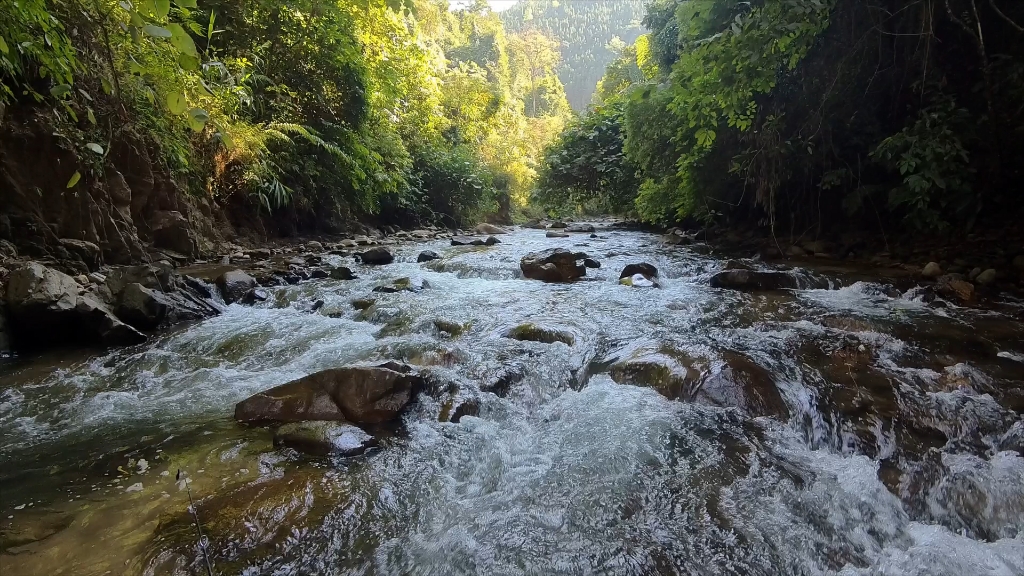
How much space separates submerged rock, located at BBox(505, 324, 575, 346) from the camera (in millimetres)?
4051

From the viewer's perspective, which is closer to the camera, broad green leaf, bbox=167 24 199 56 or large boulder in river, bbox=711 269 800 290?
broad green leaf, bbox=167 24 199 56

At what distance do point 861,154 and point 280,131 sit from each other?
932 cm

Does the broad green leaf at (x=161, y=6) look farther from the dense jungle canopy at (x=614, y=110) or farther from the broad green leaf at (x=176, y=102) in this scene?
the broad green leaf at (x=176, y=102)

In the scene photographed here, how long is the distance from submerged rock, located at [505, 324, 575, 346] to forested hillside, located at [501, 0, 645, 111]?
70823 millimetres

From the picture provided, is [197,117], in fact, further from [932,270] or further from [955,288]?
[932,270]

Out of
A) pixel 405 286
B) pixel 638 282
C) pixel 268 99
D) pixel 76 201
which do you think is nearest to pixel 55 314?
pixel 76 201

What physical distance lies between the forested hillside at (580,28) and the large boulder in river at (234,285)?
228 ft

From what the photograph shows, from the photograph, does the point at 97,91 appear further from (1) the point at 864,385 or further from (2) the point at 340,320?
(1) the point at 864,385

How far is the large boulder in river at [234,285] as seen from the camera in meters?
5.61

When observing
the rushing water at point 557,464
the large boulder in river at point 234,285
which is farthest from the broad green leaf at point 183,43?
the large boulder in river at point 234,285

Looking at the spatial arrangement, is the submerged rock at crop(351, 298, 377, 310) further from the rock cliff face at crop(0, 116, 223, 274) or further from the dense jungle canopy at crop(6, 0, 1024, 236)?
the dense jungle canopy at crop(6, 0, 1024, 236)

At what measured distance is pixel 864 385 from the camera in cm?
304

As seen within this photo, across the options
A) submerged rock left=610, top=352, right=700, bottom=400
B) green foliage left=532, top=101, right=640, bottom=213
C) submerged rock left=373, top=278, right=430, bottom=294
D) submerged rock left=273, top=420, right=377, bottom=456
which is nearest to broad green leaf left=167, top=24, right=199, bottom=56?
submerged rock left=273, top=420, right=377, bottom=456

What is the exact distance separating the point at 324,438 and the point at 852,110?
23.2ft
